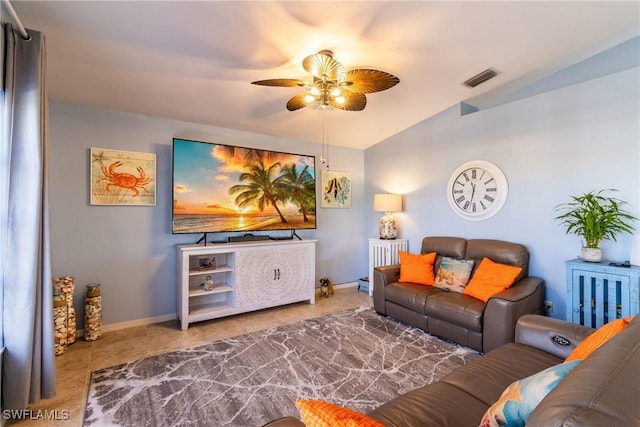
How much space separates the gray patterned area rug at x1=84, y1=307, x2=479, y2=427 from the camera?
6.34 ft

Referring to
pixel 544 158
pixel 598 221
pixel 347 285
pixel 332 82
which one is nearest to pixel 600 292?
pixel 598 221

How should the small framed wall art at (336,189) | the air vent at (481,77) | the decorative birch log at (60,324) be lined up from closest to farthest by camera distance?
the decorative birch log at (60,324) < the air vent at (481,77) < the small framed wall art at (336,189)

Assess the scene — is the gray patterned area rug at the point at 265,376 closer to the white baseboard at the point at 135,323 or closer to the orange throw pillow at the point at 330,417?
the white baseboard at the point at 135,323

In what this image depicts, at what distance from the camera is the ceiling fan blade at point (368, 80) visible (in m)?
2.15

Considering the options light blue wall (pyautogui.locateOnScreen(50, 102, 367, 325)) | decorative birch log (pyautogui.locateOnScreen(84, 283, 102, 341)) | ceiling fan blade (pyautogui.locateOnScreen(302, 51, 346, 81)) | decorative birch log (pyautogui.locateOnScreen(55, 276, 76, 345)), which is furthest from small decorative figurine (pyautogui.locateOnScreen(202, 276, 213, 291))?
ceiling fan blade (pyautogui.locateOnScreen(302, 51, 346, 81))

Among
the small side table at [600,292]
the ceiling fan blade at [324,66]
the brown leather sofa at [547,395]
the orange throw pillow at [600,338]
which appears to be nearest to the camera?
the brown leather sofa at [547,395]

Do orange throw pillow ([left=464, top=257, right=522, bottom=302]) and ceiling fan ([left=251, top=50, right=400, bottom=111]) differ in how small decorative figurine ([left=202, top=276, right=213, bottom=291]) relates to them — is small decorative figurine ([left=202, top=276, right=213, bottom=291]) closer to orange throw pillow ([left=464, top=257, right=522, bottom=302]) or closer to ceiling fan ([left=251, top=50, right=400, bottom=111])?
ceiling fan ([left=251, top=50, right=400, bottom=111])

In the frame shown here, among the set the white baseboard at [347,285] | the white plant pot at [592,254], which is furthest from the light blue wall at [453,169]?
the white baseboard at [347,285]

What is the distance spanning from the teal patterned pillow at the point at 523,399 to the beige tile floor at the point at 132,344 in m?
2.36

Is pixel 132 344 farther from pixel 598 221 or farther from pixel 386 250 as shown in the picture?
pixel 598 221

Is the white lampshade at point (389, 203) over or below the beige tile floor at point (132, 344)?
over

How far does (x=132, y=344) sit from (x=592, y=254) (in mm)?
4458

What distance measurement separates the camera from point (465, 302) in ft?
9.17

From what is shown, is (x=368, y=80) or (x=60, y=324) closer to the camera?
(x=368, y=80)
